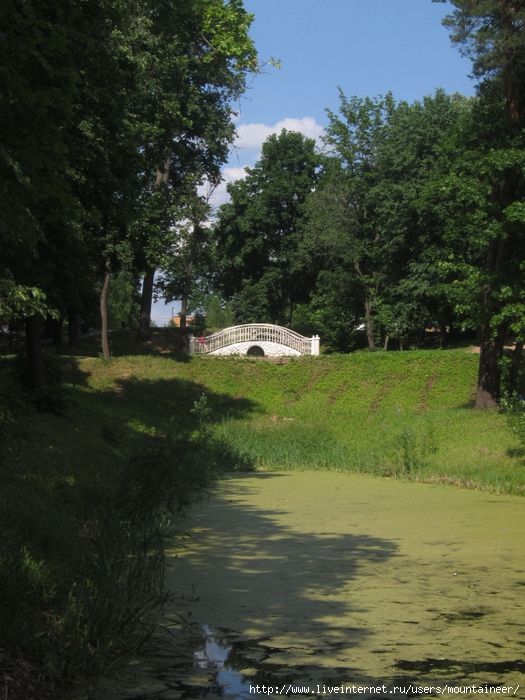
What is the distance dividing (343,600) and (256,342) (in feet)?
88.7

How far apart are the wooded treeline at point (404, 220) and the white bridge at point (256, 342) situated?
4.54 meters

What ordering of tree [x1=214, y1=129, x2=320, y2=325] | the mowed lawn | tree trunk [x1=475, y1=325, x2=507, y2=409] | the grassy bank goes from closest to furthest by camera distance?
the grassy bank → the mowed lawn → tree trunk [x1=475, y1=325, x2=507, y2=409] → tree [x1=214, y1=129, x2=320, y2=325]

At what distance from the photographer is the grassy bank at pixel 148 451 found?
5.02 metres

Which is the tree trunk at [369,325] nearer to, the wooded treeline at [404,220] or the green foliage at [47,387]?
the wooded treeline at [404,220]

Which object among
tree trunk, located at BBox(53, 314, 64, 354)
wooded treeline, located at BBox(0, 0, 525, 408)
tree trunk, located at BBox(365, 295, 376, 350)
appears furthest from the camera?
tree trunk, located at BBox(365, 295, 376, 350)

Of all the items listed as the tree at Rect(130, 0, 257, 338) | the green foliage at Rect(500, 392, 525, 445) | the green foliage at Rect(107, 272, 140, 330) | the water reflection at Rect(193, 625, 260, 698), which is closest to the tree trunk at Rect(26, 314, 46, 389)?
the tree at Rect(130, 0, 257, 338)

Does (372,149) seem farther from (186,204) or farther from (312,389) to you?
(312,389)

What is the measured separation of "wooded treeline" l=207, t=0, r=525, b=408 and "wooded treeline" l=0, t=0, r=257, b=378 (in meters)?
7.41

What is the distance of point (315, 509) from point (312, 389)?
16722mm

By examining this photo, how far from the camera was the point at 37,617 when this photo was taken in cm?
477

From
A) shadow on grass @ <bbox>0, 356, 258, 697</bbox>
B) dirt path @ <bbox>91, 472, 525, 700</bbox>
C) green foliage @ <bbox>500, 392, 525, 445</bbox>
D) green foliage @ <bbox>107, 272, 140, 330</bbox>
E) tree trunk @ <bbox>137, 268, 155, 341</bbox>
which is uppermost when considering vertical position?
green foliage @ <bbox>107, 272, 140, 330</bbox>

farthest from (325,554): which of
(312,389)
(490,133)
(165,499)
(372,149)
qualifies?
(372,149)

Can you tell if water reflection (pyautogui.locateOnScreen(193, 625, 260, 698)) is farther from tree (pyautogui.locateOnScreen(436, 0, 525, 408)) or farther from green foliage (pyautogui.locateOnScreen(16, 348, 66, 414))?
tree (pyautogui.locateOnScreen(436, 0, 525, 408))

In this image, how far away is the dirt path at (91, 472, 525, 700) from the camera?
15.4 ft
